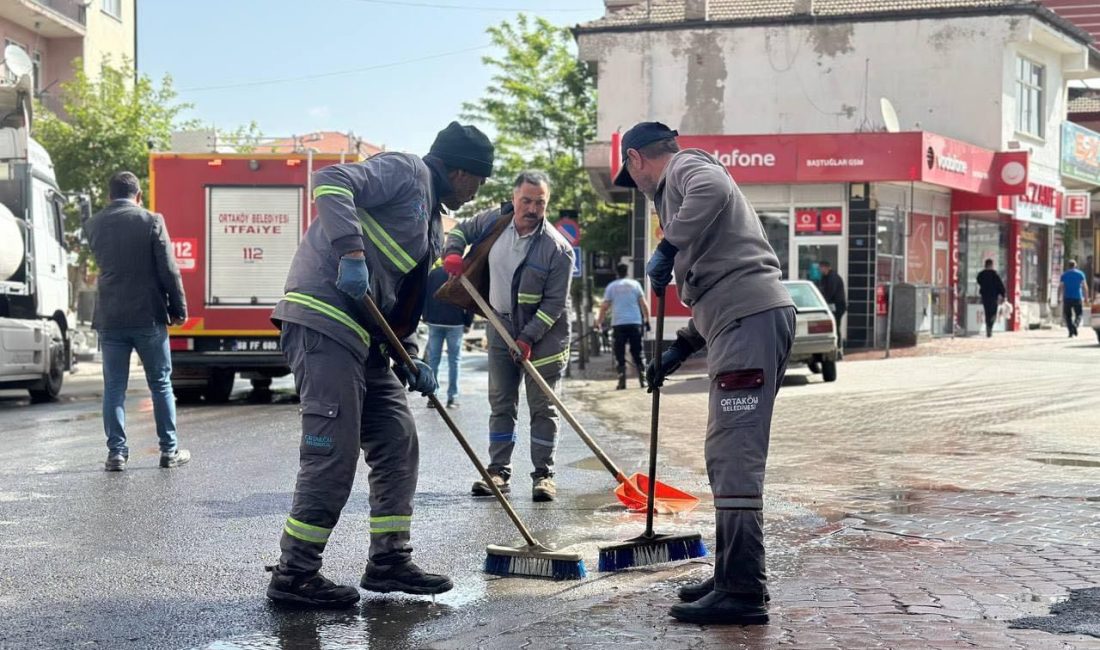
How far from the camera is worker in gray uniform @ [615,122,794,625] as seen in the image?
4771 mm

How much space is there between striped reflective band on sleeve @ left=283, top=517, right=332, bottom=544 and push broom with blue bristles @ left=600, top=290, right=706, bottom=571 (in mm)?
1271

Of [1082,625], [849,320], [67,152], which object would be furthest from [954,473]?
[67,152]

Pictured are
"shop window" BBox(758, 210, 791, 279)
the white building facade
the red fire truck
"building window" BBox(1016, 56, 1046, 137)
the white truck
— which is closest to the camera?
the white truck

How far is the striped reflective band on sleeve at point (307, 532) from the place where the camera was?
4914 mm

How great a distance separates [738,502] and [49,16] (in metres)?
38.5

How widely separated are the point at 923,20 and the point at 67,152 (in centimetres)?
1987

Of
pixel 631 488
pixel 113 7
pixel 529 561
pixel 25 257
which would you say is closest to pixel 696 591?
pixel 529 561

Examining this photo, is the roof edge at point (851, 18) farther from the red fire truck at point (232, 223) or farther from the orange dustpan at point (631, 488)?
the orange dustpan at point (631, 488)

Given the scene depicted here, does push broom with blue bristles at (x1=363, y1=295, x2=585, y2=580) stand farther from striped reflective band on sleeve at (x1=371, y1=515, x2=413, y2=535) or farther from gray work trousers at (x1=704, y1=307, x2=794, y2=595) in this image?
gray work trousers at (x1=704, y1=307, x2=794, y2=595)

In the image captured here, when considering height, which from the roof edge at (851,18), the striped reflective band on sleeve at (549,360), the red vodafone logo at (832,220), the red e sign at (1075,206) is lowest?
the striped reflective band on sleeve at (549,360)

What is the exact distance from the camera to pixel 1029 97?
3083 cm

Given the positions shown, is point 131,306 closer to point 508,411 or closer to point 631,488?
point 508,411

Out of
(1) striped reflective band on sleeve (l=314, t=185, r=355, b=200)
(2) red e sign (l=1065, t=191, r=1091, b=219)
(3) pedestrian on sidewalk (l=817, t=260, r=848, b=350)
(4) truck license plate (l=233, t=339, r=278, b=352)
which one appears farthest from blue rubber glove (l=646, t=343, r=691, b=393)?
(2) red e sign (l=1065, t=191, r=1091, b=219)

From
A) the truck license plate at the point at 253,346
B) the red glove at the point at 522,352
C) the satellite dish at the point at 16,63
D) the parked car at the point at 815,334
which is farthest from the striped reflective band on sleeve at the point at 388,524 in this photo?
the parked car at the point at 815,334
